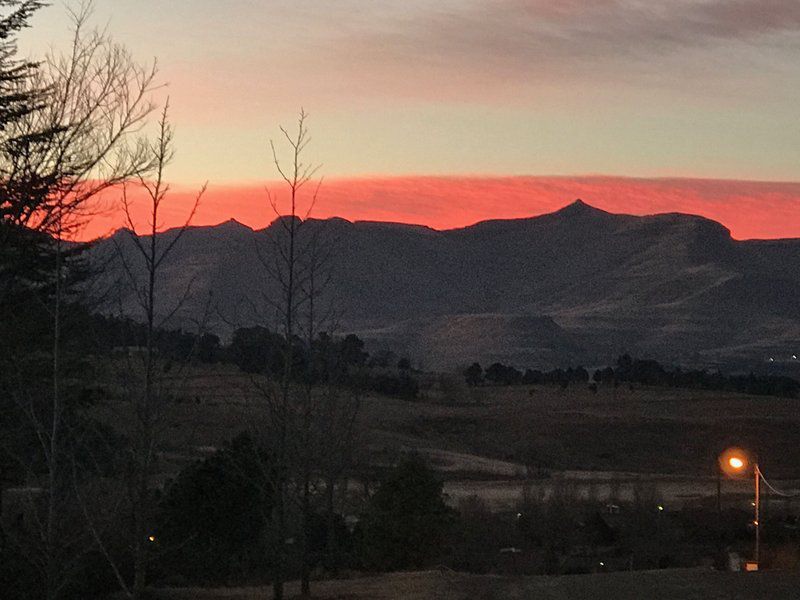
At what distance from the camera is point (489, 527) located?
128 feet

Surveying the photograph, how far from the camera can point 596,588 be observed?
686 inches

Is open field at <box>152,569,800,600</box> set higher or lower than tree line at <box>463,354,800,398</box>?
lower

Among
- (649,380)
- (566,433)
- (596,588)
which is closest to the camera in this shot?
(596,588)

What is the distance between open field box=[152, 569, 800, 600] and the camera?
55.1 feet

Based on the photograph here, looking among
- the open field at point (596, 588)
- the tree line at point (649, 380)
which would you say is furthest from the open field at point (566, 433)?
the open field at point (596, 588)

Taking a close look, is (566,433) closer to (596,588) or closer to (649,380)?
(649,380)

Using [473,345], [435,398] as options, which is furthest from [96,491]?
[473,345]

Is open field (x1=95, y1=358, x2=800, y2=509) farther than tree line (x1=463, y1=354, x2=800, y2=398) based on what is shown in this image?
No

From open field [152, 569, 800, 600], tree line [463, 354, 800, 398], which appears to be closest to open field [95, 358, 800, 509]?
tree line [463, 354, 800, 398]

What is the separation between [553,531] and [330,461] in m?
19.2

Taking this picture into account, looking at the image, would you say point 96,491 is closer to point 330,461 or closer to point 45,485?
point 45,485

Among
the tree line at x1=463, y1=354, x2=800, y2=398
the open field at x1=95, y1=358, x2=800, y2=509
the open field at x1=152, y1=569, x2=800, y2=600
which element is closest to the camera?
the open field at x1=152, y1=569, x2=800, y2=600

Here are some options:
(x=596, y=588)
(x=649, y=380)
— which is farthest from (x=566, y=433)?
(x=596, y=588)

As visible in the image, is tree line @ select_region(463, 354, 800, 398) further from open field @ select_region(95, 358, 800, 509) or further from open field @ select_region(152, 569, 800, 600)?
open field @ select_region(152, 569, 800, 600)
